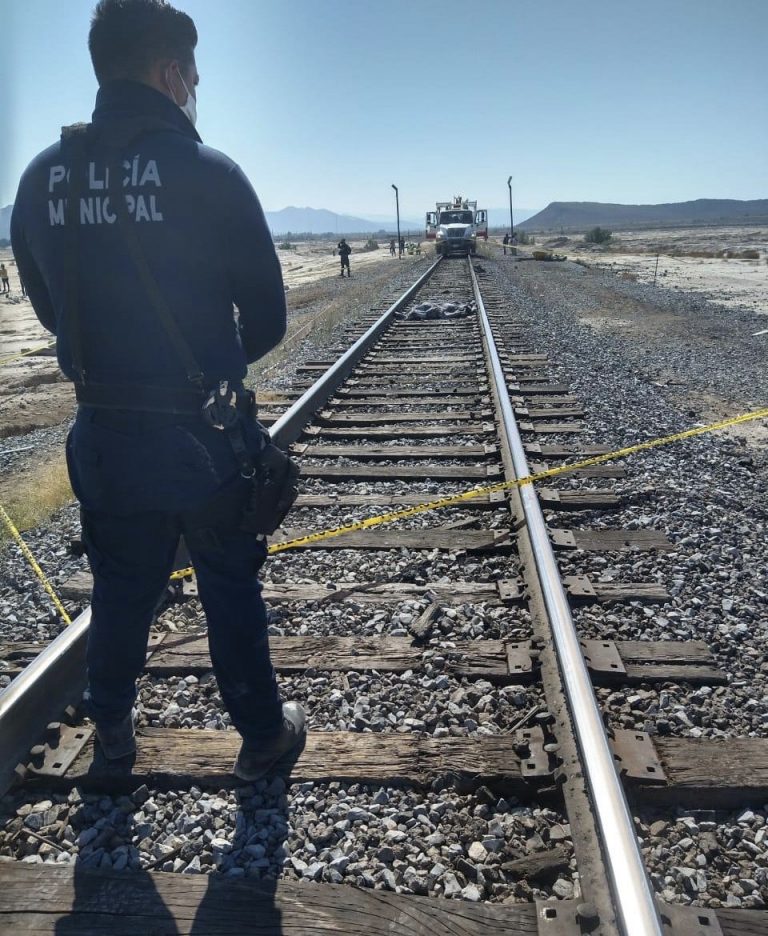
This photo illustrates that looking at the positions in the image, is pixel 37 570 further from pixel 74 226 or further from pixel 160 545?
pixel 74 226

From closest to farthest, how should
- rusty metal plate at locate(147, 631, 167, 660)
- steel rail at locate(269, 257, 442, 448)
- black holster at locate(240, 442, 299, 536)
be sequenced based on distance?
black holster at locate(240, 442, 299, 536) < rusty metal plate at locate(147, 631, 167, 660) < steel rail at locate(269, 257, 442, 448)

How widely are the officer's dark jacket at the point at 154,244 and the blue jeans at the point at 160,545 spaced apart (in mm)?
184

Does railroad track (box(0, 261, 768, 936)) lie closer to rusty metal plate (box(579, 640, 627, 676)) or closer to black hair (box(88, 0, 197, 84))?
rusty metal plate (box(579, 640, 627, 676))

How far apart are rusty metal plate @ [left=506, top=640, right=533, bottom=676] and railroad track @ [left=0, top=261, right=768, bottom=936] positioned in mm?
13

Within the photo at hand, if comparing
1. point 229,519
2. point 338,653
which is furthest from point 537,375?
point 229,519

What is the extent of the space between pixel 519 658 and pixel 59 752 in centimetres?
180

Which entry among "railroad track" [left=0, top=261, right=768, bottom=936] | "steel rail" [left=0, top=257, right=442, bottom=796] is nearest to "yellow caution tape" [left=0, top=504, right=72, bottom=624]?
"railroad track" [left=0, top=261, right=768, bottom=936]

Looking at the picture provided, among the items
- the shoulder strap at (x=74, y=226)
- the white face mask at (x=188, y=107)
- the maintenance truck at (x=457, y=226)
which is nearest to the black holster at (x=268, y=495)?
the shoulder strap at (x=74, y=226)

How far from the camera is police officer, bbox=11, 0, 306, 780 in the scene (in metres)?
2.12

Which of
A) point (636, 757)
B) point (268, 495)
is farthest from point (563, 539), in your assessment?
point (268, 495)

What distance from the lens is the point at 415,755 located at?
105 inches

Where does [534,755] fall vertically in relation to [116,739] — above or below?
below

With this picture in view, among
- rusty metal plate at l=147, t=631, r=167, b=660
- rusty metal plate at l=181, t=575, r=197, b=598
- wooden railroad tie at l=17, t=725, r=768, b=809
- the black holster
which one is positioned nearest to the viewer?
the black holster

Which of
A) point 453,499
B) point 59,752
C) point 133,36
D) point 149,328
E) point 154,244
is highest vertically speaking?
point 133,36
